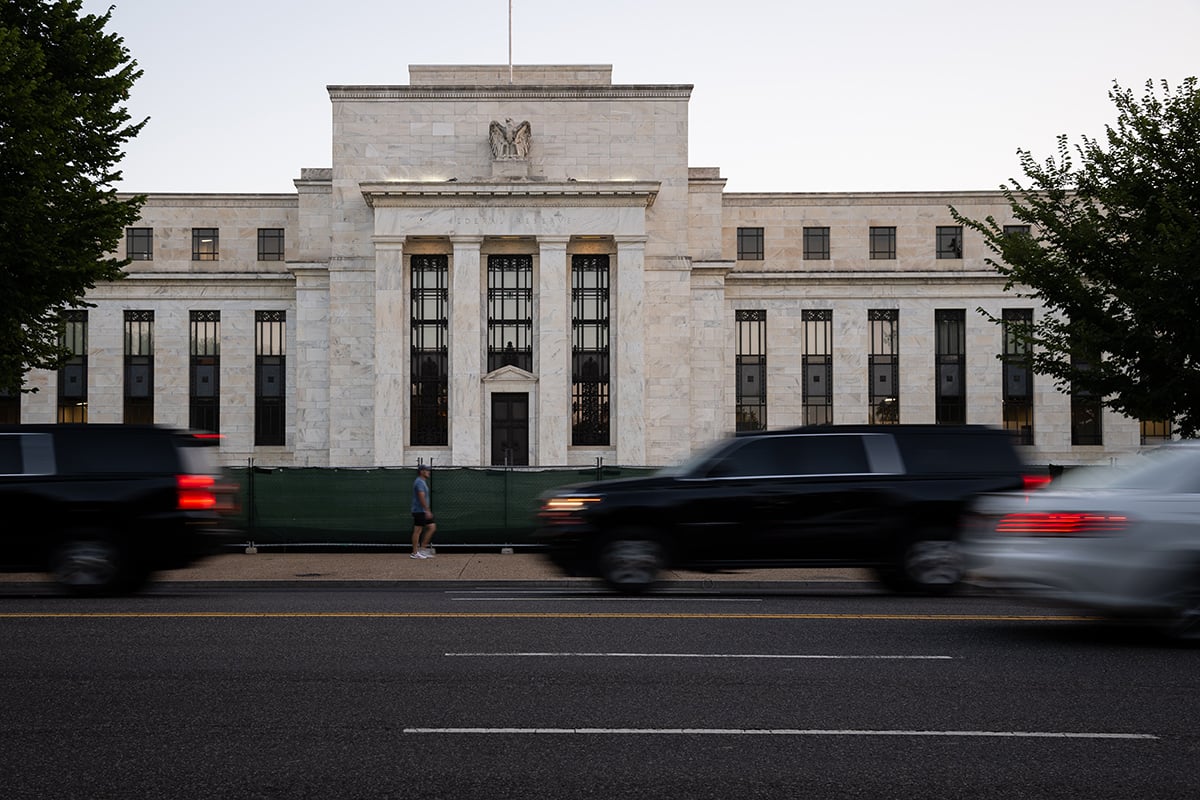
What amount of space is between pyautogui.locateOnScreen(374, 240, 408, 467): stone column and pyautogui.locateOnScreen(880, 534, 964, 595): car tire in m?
39.9

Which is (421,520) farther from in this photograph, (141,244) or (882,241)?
(141,244)

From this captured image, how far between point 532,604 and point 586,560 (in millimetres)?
1376

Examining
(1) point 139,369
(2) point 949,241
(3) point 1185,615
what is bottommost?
(3) point 1185,615

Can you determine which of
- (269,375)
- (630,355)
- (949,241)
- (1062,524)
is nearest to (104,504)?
(1062,524)

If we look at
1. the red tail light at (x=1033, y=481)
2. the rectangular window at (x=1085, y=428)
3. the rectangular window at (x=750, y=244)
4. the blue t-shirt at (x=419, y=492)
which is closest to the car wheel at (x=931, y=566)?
the red tail light at (x=1033, y=481)

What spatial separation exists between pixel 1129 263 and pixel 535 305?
111ft

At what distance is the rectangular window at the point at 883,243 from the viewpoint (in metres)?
60.7

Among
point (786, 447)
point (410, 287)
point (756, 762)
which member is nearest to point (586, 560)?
point (786, 447)

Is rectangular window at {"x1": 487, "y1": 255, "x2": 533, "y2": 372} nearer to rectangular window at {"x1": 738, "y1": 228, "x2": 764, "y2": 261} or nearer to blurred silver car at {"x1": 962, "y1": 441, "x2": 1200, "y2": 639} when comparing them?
rectangular window at {"x1": 738, "y1": 228, "x2": 764, "y2": 261}

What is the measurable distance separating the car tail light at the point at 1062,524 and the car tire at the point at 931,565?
16.2ft

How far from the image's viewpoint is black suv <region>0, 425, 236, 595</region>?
1451cm

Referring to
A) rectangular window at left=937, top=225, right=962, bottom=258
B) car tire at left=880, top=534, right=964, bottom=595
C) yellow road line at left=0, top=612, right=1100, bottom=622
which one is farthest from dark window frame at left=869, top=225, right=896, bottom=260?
yellow road line at left=0, top=612, right=1100, bottom=622

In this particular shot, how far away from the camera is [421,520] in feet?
73.3

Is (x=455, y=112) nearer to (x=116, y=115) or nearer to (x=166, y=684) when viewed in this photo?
(x=116, y=115)
